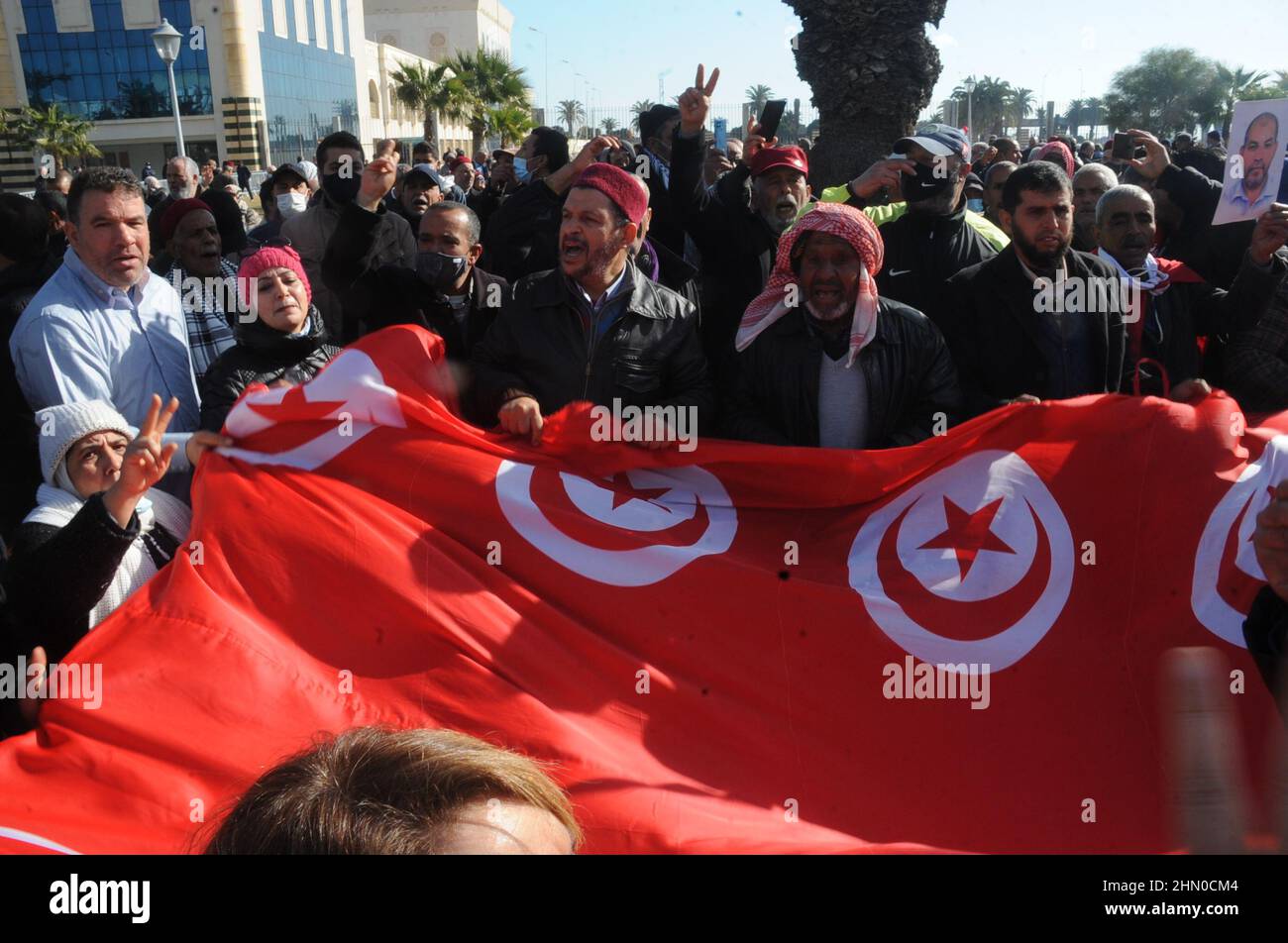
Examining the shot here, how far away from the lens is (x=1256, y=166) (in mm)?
4922

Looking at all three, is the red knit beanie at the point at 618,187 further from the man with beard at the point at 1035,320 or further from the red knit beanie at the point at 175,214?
A: the red knit beanie at the point at 175,214

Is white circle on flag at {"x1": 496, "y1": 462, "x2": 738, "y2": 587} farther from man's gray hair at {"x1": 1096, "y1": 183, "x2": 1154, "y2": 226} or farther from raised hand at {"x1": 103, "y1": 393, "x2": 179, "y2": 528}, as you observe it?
man's gray hair at {"x1": 1096, "y1": 183, "x2": 1154, "y2": 226}

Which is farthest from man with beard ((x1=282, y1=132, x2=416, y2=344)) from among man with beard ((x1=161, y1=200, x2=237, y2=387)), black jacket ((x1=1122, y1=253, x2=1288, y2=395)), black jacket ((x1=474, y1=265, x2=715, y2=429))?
black jacket ((x1=1122, y1=253, x2=1288, y2=395))

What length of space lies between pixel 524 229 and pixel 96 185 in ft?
6.73

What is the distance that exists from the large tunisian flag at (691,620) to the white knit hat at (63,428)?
15.0 inches

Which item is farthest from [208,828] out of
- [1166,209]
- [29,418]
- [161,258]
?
[1166,209]

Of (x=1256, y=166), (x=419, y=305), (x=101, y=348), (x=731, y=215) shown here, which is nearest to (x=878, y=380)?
(x=731, y=215)

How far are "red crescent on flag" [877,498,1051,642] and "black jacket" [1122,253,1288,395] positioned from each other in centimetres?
114

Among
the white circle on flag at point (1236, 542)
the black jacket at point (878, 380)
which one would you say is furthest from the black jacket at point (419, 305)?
the white circle on flag at point (1236, 542)

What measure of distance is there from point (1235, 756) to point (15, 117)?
54771 millimetres

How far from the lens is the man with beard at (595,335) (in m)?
3.78

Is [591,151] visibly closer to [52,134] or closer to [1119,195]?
[1119,195]

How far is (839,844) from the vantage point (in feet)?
7.91
